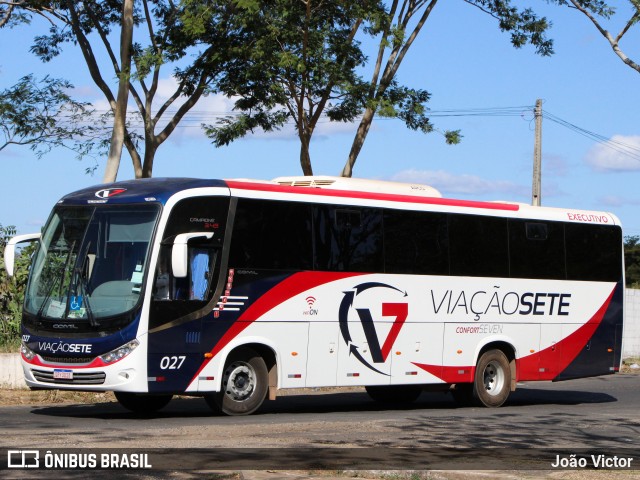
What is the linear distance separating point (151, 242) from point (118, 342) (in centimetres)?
137

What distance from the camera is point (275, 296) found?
17.1 m

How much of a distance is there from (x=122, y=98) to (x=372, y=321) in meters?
8.04

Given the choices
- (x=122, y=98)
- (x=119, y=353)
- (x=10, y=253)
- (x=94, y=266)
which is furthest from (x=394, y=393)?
(x=122, y=98)

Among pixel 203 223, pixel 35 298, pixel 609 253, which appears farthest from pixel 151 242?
pixel 609 253

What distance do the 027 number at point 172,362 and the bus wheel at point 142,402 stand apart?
1.49 meters

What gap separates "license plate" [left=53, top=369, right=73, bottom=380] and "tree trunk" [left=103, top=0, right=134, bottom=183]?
831cm

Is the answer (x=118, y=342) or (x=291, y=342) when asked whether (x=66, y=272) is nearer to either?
(x=118, y=342)

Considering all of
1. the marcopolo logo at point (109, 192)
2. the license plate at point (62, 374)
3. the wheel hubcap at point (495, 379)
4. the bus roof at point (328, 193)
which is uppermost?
the bus roof at point (328, 193)

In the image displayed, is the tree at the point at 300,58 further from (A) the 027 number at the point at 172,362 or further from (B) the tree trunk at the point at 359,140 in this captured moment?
(A) the 027 number at the point at 172,362

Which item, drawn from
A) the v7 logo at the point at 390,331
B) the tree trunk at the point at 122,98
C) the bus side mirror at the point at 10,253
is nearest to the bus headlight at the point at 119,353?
the bus side mirror at the point at 10,253

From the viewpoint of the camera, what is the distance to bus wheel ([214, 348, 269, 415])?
16672 millimetres

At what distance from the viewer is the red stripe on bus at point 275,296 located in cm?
1648

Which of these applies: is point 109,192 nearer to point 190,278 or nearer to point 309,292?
point 190,278

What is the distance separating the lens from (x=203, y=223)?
16.3 metres
